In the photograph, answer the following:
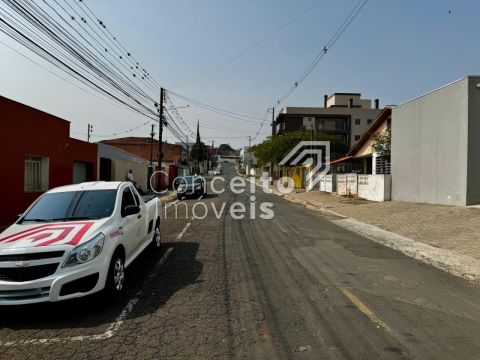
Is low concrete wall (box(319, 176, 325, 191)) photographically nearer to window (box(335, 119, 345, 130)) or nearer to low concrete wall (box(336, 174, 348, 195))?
low concrete wall (box(336, 174, 348, 195))

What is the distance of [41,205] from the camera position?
6.79 metres

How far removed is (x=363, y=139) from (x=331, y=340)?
28125 millimetres

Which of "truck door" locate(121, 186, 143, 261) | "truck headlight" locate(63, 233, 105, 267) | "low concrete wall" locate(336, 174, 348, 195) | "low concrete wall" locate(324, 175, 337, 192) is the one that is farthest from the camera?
"low concrete wall" locate(324, 175, 337, 192)

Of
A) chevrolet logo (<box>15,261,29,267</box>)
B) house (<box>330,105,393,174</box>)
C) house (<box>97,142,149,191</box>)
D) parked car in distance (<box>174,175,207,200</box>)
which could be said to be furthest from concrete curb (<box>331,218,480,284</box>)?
house (<box>97,142,149,191</box>)

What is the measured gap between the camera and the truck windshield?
250 inches

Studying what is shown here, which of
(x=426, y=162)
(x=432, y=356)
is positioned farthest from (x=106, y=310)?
(x=426, y=162)

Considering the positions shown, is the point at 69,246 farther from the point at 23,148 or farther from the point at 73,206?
the point at 23,148

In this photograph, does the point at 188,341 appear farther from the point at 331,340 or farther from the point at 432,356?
the point at 432,356

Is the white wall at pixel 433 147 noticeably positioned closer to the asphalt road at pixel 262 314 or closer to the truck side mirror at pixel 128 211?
the asphalt road at pixel 262 314

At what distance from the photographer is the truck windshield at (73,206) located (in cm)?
635

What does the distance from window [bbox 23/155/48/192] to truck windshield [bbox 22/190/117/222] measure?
8.96 metres

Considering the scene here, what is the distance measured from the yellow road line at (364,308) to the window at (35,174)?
12.8 meters

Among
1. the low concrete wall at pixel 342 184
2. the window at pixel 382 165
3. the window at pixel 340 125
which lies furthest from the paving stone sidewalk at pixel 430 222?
the window at pixel 340 125

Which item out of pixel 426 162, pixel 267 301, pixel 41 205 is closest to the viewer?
pixel 267 301
